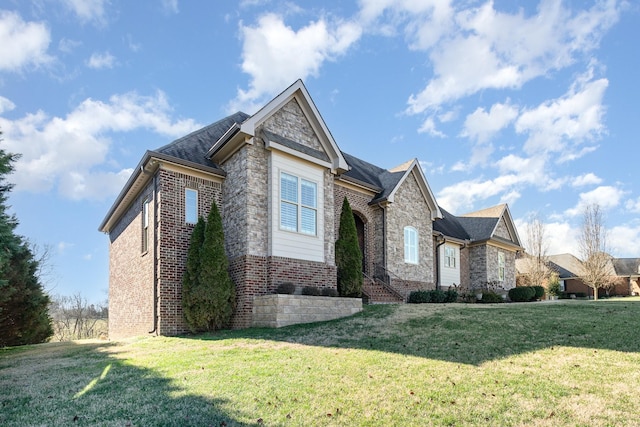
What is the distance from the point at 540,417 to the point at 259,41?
10610 millimetres

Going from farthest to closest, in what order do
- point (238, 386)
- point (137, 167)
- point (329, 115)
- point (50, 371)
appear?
point (329, 115) → point (137, 167) → point (50, 371) → point (238, 386)

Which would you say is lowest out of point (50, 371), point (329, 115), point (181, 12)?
A: point (50, 371)

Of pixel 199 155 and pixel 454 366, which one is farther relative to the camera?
pixel 199 155

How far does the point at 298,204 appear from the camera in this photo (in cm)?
1389

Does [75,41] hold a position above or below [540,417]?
above

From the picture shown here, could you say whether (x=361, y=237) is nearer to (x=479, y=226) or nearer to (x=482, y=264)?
(x=482, y=264)

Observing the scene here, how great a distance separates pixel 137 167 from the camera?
13.7 metres

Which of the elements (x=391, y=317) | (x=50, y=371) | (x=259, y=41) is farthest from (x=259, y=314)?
(x=259, y=41)

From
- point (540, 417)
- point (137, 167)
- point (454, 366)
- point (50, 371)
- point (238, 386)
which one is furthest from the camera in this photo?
point (137, 167)

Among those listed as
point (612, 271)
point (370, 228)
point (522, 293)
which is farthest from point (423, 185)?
point (612, 271)

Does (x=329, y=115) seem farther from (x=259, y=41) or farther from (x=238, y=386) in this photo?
(x=238, y=386)

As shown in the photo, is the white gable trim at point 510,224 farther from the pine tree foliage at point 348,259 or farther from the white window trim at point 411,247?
the pine tree foliage at point 348,259

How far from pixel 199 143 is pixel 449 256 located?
15293 millimetres

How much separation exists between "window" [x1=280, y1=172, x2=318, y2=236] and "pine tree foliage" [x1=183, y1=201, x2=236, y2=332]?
2103 mm
